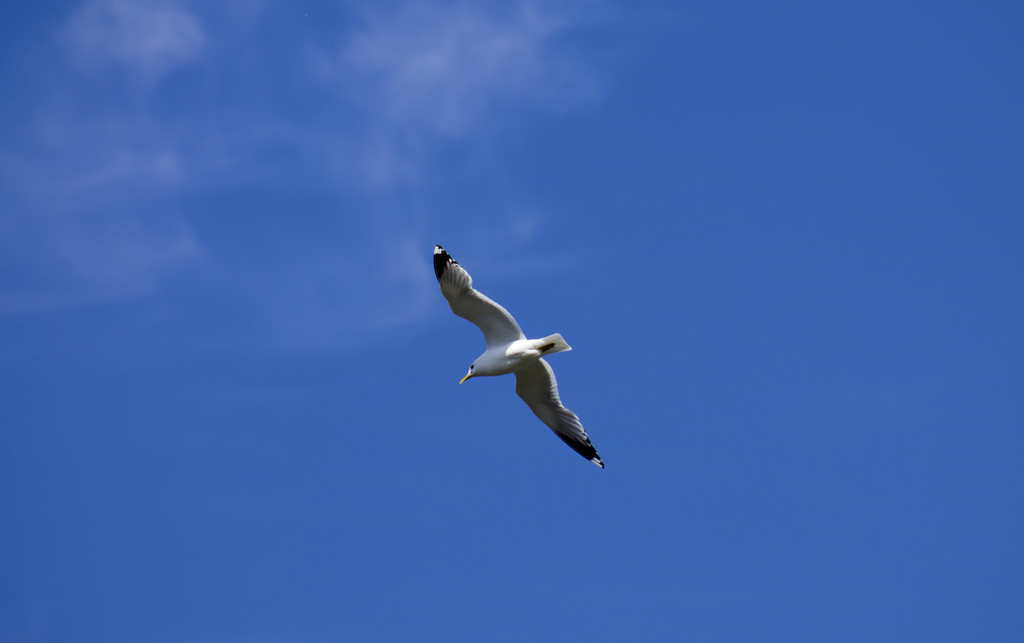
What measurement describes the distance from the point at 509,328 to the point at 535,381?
1136 mm

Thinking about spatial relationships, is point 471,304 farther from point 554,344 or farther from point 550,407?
point 550,407

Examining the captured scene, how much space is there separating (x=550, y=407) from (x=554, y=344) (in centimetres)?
177

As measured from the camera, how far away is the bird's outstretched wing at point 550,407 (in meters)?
12.4

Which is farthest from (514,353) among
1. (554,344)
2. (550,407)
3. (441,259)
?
(550,407)

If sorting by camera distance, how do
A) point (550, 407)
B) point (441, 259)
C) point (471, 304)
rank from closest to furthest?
point (441, 259) → point (471, 304) → point (550, 407)

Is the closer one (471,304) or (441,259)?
(441,259)

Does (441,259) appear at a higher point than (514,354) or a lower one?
higher

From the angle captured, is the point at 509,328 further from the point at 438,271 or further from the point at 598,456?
the point at 598,456

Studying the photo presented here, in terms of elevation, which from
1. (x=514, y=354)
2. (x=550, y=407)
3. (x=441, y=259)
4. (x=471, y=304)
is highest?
(x=441, y=259)

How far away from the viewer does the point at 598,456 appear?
12922mm

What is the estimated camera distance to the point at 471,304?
37.4ft

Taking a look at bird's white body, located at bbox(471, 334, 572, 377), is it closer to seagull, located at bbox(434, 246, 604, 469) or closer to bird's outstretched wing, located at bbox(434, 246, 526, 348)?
seagull, located at bbox(434, 246, 604, 469)

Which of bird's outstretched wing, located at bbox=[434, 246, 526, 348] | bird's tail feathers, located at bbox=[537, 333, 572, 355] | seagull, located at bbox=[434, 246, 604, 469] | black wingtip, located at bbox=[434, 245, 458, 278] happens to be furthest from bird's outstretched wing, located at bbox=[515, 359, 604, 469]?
black wingtip, located at bbox=[434, 245, 458, 278]

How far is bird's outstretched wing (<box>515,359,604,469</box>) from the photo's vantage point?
40.7ft
